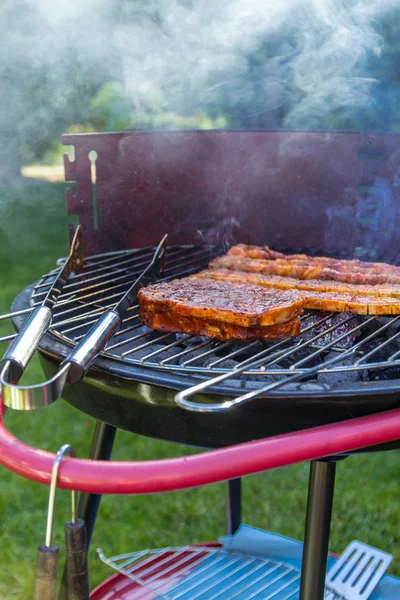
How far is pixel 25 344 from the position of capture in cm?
156

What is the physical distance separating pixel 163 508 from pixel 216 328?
2.04 metres

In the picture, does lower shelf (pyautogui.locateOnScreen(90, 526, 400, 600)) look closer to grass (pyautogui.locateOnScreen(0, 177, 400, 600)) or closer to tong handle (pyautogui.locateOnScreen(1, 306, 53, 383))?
grass (pyautogui.locateOnScreen(0, 177, 400, 600))

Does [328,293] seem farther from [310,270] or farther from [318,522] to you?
[318,522]

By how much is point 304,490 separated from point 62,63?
2.93 metres

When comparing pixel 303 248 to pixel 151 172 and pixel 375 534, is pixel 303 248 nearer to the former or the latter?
pixel 151 172

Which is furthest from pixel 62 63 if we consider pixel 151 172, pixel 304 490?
pixel 304 490

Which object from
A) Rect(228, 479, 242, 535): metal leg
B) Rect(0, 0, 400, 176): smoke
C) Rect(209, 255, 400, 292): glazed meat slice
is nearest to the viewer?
Rect(209, 255, 400, 292): glazed meat slice

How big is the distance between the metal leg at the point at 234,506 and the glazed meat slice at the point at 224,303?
1.19 meters

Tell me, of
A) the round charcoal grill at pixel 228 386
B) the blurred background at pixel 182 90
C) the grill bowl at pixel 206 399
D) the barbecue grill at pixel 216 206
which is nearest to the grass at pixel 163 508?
the blurred background at pixel 182 90

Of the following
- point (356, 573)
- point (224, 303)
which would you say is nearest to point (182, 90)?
point (224, 303)

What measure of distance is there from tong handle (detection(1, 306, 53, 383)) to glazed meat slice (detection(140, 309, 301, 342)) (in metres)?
0.49

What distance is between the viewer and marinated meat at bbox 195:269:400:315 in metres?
2.21

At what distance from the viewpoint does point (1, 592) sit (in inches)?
120

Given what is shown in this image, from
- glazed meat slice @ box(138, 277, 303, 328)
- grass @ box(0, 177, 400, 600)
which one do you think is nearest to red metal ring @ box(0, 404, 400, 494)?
glazed meat slice @ box(138, 277, 303, 328)
